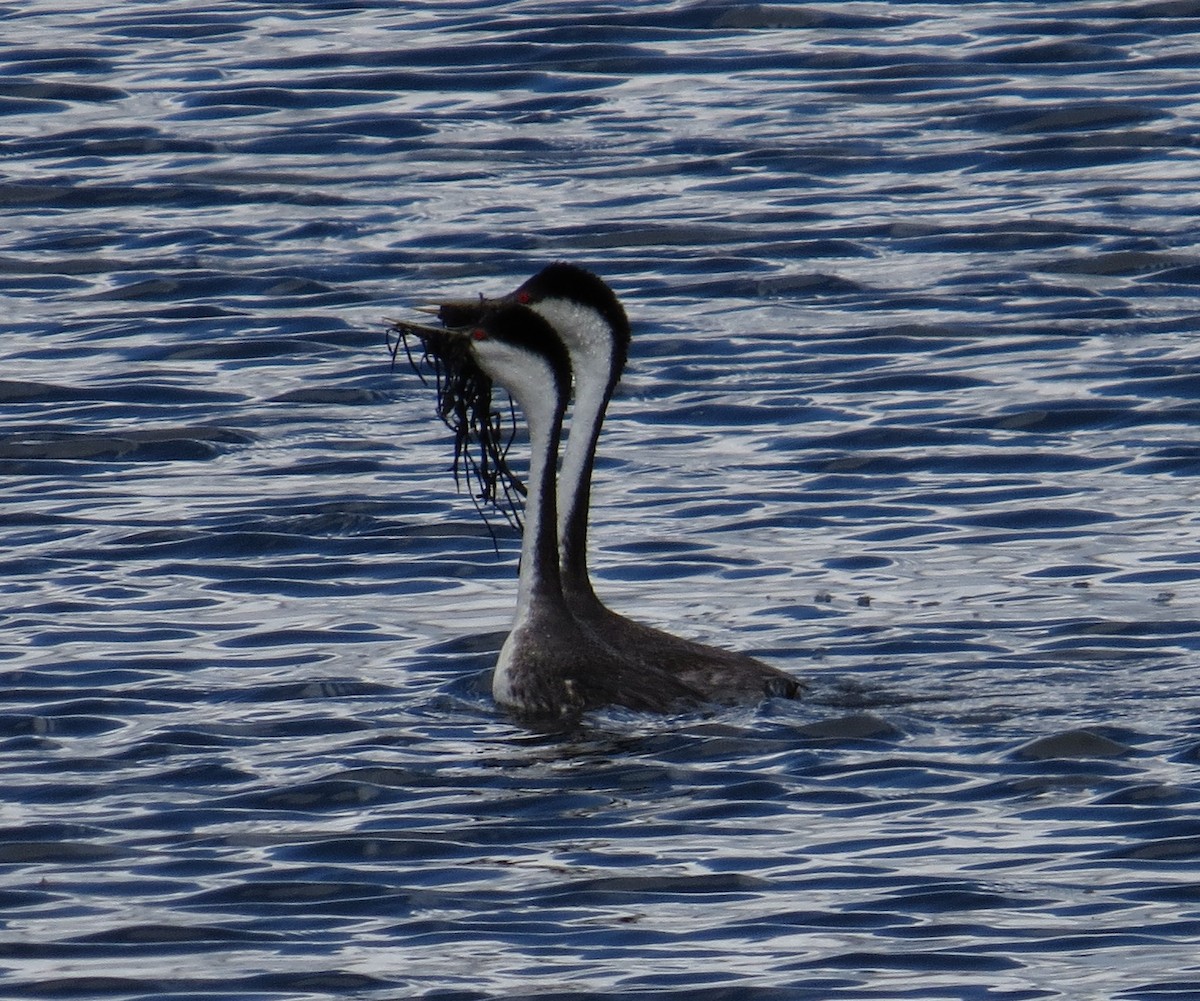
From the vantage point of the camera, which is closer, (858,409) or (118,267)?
(858,409)

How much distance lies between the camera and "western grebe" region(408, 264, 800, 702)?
10.6 metres

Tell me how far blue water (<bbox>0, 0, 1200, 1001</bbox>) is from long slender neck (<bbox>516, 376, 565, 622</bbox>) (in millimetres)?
484

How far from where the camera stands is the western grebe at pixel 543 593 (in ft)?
34.8

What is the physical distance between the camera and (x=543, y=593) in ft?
35.8

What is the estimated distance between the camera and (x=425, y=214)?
1888 cm

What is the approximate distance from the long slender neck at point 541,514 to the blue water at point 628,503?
484 mm

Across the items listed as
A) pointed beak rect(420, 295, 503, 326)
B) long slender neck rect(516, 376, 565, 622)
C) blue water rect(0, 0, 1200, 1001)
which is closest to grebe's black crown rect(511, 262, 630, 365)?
pointed beak rect(420, 295, 503, 326)

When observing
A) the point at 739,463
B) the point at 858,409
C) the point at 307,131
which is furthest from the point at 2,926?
the point at 307,131

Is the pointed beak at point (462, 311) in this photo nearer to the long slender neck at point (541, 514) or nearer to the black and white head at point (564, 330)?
the black and white head at point (564, 330)

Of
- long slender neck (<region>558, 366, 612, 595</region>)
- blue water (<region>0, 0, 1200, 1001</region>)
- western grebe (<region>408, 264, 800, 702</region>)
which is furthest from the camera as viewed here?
long slender neck (<region>558, 366, 612, 595</region>)

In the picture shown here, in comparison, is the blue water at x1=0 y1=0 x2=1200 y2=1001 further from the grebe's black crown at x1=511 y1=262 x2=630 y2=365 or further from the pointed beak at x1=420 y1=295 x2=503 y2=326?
the grebe's black crown at x1=511 y1=262 x2=630 y2=365

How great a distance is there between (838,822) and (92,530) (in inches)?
199

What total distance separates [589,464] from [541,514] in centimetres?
27

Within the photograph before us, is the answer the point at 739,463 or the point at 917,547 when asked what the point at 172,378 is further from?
the point at 917,547
